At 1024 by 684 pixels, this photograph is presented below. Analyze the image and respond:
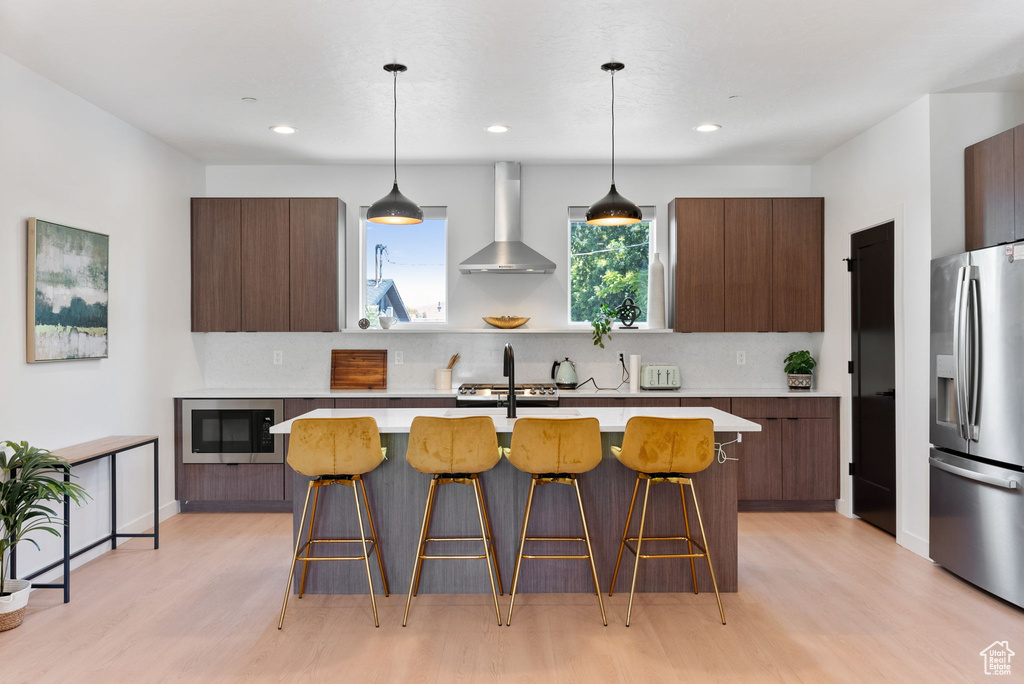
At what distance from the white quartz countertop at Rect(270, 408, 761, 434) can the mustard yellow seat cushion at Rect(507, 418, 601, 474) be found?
17 centimetres

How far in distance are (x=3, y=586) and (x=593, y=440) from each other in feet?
9.12

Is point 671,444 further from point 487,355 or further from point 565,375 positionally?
point 487,355

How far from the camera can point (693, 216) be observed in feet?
18.1

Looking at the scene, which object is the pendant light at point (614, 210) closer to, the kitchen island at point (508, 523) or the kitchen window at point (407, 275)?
the kitchen island at point (508, 523)

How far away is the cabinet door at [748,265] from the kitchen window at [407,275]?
2351 millimetres

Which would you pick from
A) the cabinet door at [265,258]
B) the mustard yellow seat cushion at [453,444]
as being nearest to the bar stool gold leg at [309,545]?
the mustard yellow seat cushion at [453,444]

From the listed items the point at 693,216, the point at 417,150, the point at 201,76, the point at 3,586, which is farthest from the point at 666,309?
the point at 3,586

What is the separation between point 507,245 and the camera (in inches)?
220

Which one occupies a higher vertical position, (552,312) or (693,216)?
(693,216)

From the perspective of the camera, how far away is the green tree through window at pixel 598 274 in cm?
594

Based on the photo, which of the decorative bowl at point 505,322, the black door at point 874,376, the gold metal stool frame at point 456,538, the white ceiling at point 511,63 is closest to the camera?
the white ceiling at point 511,63

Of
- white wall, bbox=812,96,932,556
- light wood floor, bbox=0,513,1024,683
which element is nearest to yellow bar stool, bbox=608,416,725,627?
light wood floor, bbox=0,513,1024,683

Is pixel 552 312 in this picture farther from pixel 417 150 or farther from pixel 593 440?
pixel 593 440

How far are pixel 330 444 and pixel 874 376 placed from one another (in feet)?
12.0
